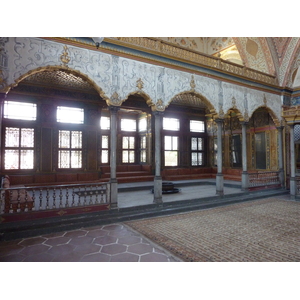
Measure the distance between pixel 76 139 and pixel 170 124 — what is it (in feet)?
16.4

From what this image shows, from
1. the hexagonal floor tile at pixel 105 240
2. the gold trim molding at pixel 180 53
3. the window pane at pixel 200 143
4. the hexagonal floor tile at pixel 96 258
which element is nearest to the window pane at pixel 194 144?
the window pane at pixel 200 143

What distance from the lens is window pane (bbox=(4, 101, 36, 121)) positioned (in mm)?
7543

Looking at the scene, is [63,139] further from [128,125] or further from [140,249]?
[140,249]

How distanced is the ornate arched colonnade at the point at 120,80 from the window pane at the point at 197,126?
3.92 m

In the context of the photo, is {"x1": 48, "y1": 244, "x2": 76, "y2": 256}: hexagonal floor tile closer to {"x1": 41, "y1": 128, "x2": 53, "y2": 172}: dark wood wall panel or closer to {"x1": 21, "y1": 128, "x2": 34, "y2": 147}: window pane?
{"x1": 41, "y1": 128, "x2": 53, "y2": 172}: dark wood wall panel

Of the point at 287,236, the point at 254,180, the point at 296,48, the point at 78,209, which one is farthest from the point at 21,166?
the point at 296,48

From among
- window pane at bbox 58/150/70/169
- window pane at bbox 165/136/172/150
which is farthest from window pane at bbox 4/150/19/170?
window pane at bbox 165/136/172/150

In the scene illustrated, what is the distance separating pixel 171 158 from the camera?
37.7ft

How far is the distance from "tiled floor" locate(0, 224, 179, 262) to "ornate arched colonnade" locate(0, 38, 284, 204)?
1.29 m

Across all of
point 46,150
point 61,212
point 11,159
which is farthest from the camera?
point 46,150

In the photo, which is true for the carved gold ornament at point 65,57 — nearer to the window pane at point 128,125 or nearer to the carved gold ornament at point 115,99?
the carved gold ornament at point 115,99

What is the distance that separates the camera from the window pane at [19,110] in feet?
24.7

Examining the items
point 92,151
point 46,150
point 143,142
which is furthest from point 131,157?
point 46,150

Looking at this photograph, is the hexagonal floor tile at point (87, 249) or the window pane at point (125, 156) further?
the window pane at point (125, 156)
